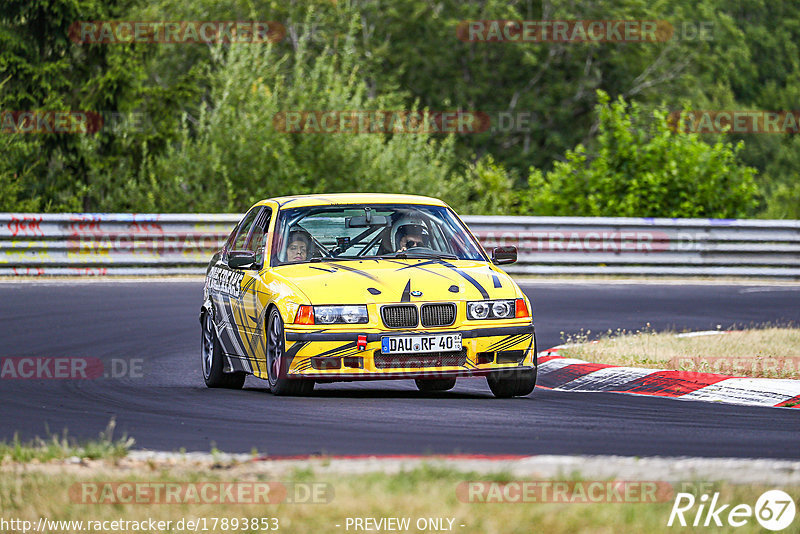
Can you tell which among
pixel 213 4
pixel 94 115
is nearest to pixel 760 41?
pixel 213 4

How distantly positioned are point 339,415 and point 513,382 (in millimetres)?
1732

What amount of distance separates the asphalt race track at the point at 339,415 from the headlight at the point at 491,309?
60cm

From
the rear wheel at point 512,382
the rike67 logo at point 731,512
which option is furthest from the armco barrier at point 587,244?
the rike67 logo at point 731,512

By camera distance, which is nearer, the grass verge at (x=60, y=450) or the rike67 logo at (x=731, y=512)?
the rike67 logo at (x=731, y=512)

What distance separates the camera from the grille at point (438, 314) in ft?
31.9

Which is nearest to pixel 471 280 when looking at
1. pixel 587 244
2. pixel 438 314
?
pixel 438 314

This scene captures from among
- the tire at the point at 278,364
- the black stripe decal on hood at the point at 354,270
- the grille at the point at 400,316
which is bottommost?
the tire at the point at 278,364

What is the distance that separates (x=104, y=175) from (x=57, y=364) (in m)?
16.7

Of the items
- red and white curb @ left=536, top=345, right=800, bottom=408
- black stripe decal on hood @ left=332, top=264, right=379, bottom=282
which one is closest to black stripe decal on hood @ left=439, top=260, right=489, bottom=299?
black stripe decal on hood @ left=332, top=264, right=379, bottom=282

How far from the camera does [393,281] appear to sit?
32.5 ft

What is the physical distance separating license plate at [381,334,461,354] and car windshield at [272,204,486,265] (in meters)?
1.22

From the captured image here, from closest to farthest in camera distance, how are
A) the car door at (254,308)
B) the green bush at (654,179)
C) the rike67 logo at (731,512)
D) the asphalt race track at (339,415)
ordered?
the rike67 logo at (731,512) → the asphalt race track at (339,415) → the car door at (254,308) → the green bush at (654,179)

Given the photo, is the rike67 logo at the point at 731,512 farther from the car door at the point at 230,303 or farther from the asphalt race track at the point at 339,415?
the car door at the point at 230,303

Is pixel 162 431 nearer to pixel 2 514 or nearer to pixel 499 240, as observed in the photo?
pixel 2 514
